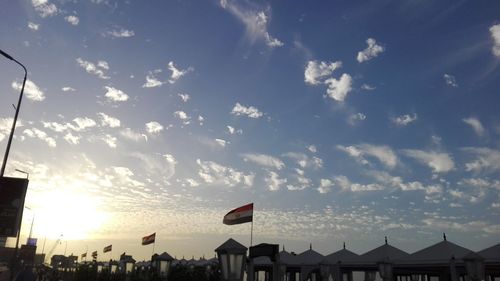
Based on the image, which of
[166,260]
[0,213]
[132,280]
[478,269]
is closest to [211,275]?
[166,260]

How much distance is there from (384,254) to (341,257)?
3.88m

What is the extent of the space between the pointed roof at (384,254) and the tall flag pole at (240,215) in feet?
31.8

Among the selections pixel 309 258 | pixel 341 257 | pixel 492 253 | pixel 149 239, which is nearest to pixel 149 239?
pixel 149 239

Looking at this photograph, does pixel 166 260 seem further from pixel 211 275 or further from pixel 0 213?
pixel 0 213

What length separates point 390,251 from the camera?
81.4ft

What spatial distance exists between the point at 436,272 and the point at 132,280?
67.2ft

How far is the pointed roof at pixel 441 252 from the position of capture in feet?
69.1

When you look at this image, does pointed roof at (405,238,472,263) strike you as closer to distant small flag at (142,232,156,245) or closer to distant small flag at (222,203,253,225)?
distant small flag at (222,203,253,225)

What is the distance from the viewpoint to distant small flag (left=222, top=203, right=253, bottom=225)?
18922 millimetres

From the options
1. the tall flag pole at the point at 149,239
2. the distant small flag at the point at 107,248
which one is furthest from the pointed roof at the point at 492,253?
the distant small flag at the point at 107,248

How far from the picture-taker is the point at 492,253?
19.4 metres

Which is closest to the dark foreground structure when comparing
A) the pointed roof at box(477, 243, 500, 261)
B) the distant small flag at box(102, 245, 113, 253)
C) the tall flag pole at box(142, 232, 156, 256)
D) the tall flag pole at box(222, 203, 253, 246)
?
the pointed roof at box(477, 243, 500, 261)

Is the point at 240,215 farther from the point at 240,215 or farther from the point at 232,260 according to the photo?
the point at 232,260

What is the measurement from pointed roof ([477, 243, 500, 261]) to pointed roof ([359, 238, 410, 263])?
199 inches
